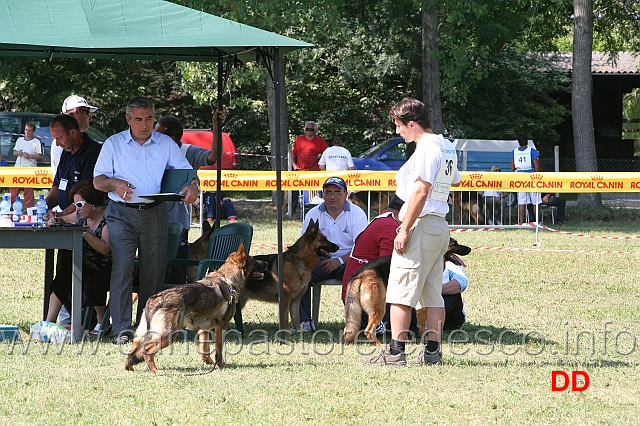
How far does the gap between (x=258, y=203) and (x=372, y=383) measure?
602 inches

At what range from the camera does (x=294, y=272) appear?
25.1ft

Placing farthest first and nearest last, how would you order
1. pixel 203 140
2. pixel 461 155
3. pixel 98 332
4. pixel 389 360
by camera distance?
pixel 203 140 → pixel 461 155 → pixel 98 332 → pixel 389 360

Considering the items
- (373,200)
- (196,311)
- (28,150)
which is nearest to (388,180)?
(373,200)

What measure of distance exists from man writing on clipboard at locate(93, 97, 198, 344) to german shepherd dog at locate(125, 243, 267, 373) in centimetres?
69

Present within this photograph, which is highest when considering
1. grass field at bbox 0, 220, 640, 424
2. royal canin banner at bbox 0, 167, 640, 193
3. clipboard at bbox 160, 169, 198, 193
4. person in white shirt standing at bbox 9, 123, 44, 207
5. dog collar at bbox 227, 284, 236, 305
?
person in white shirt standing at bbox 9, 123, 44, 207

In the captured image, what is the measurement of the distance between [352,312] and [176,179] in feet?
5.46

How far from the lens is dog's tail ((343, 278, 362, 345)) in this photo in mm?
6961

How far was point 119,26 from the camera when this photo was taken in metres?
6.86

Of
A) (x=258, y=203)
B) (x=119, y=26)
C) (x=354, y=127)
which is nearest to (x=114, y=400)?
(x=119, y=26)

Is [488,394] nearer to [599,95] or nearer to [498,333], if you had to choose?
[498,333]

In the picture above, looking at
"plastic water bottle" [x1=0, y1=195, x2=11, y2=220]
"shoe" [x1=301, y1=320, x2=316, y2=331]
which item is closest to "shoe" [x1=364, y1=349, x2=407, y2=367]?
"shoe" [x1=301, y1=320, x2=316, y2=331]

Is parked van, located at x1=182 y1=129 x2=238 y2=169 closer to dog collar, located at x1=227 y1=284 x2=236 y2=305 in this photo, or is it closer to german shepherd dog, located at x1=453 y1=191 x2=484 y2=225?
german shepherd dog, located at x1=453 y1=191 x2=484 y2=225

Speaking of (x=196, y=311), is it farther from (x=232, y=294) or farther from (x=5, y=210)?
(x=5, y=210)

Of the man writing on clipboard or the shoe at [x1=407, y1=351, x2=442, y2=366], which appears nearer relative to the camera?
the shoe at [x1=407, y1=351, x2=442, y2=366]
